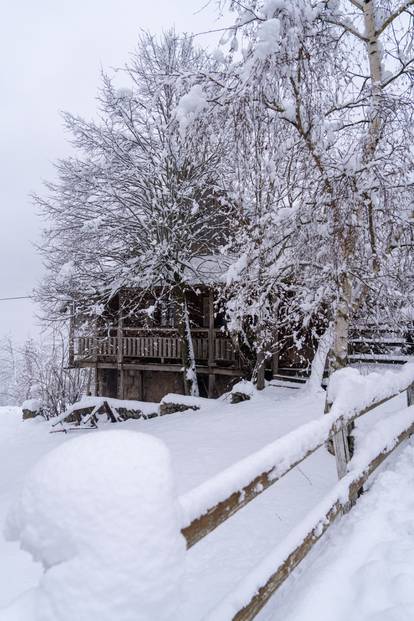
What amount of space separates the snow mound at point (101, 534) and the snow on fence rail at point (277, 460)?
0.91 feet

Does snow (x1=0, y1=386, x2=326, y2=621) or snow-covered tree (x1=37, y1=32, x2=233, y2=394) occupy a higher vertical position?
snow-covered tree (x1=37, y1=32, x2=233, y2=394)

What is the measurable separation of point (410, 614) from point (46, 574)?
1791mm

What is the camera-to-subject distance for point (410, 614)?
6.88 ft

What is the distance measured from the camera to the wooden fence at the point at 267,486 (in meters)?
1.79

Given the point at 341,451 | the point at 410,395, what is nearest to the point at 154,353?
the point at 410,395

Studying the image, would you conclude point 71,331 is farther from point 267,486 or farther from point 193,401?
point 267,486

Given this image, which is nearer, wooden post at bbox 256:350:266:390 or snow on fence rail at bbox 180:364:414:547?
snow on fence rail at bbox 180:364:414:547

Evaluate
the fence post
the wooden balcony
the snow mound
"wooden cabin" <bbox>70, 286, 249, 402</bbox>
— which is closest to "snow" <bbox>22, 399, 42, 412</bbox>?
"wooden cabin" <bbox>70, 286, 249, 402</bbox>

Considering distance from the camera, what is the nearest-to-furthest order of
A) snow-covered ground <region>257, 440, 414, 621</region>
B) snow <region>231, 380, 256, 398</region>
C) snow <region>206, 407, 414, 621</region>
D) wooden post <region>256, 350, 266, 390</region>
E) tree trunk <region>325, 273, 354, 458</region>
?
snow <region>206, 407, 414, 621</region>
snow-covered ground <region>257, 440, 414, 621</region>
tree trunk <region>325, 273, 354, 458</region>
snow <region>231, 380, 256, 398</region>
wooden post <region>256, 350, 266, 390</region>

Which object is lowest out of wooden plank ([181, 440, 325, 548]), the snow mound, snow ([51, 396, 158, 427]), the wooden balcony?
snow ([51, 396, 158, 427])

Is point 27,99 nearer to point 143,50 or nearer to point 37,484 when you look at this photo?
point 143,50

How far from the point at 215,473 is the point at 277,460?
365 centimetres

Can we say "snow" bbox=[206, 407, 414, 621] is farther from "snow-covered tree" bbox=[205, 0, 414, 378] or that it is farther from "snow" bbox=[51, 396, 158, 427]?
"snow" bbox=[51, 396, 158, 427]

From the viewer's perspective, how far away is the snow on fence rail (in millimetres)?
1741
